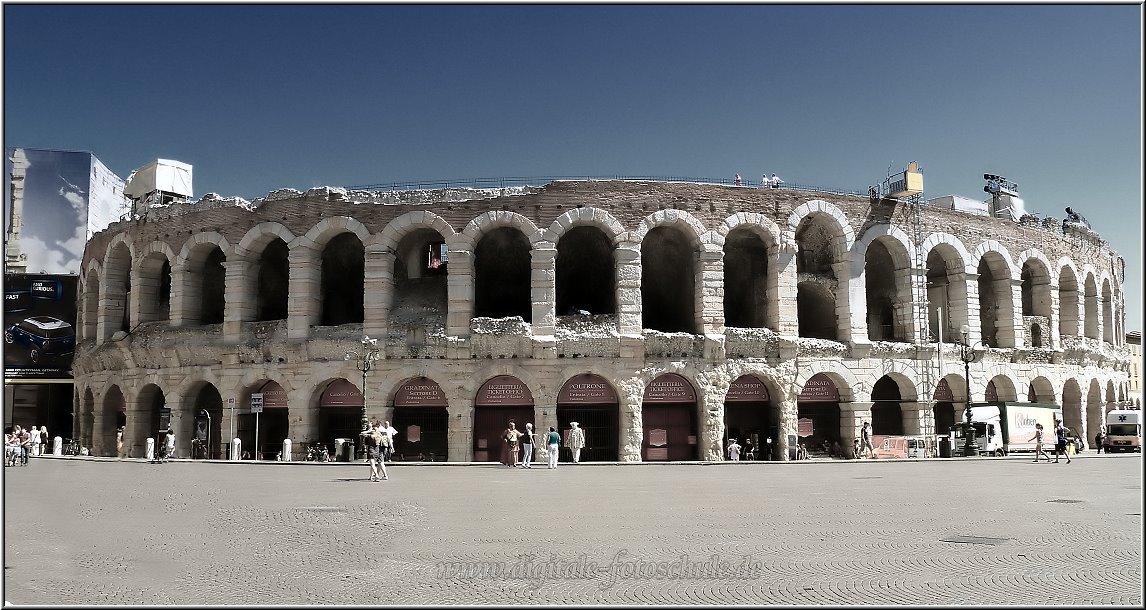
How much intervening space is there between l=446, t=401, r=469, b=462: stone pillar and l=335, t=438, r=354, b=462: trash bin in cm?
349

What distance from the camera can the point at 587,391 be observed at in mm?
33219

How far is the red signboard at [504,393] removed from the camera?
109 feet

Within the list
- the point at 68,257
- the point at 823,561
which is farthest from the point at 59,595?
the point at 68,257

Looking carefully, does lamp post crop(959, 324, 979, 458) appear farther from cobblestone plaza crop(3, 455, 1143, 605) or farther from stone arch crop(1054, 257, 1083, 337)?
cobblestone plaza crop(3, 455, 1143, 605)

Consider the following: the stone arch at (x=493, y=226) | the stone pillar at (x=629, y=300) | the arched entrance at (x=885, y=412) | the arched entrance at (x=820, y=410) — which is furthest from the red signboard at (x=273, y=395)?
the arched entrance at (x=885, y=412)

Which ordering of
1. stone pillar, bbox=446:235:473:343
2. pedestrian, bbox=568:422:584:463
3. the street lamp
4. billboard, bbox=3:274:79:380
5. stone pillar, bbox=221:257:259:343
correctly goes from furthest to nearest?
billboard, bbox=3:274:79:380
stone pillar, bbox=221:257:259:343
the street lamp
stone pillar, bbox=446:235:473:343
pedestrian, bbox=568:422:584:463

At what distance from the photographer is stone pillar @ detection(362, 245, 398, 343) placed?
110 feet

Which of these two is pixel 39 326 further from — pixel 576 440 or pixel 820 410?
pixel 820 410

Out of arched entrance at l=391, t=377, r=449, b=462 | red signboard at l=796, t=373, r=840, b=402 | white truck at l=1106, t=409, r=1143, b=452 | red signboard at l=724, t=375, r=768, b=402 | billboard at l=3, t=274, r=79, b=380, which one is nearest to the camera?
arched entrance at l=391, t=377, r=449, b=462

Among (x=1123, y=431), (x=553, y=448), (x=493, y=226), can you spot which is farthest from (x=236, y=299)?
(x=1123, y=431)

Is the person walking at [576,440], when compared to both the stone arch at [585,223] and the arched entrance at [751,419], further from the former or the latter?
the stone arch at [585,223]

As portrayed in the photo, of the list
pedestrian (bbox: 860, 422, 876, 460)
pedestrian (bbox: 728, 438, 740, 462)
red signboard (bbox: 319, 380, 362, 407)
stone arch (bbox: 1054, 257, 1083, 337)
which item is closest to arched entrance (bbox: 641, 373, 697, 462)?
pedestrian (bbox: 728, 438, 740, 462)

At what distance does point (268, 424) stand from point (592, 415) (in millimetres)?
13271

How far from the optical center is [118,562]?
31.9ft
